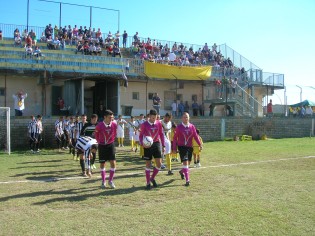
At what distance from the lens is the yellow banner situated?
25.9m

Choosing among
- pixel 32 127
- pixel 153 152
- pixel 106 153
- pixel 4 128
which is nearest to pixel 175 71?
pixel 32 127

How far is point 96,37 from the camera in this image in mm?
29312

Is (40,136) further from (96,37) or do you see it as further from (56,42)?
(96,37)

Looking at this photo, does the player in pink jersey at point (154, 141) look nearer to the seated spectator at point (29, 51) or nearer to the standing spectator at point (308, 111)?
the seated spectator at point (29, 51)

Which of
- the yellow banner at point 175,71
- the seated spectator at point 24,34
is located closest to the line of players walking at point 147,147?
the yellow banner at point 175,71

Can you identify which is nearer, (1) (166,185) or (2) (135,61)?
(1) (166,185)

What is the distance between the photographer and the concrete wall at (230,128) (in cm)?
1919

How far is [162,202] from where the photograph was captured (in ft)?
25.4

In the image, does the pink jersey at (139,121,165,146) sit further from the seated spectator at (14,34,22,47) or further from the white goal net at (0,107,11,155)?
the seated spectator at (14,34,22,47)

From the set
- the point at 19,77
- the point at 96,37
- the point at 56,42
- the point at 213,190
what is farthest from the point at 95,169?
the point at 96,37

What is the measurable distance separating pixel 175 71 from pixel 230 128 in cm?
566

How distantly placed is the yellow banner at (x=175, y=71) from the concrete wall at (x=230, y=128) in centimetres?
394

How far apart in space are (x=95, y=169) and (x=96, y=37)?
1880 cm

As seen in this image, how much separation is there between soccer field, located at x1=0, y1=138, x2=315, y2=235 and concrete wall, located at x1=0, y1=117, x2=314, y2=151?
275 inches
